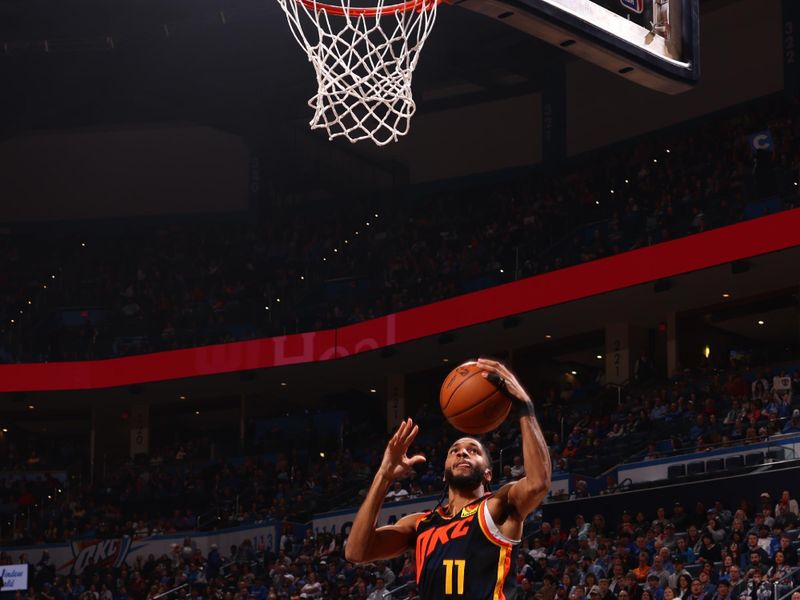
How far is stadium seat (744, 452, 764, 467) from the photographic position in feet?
51.6

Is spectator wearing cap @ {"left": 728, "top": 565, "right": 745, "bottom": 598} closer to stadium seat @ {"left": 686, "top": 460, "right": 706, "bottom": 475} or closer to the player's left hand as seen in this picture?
stadium seat @ {"left": 686, "top": 460, "right": 706, "bottom": 475}

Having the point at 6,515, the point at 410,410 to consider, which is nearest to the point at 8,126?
the point at 6,515

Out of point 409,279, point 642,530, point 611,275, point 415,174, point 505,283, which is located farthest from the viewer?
point 415,174

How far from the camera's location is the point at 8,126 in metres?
27.5

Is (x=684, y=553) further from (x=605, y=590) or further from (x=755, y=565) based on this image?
(x=755, y=565)

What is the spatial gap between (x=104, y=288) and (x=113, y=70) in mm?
5510

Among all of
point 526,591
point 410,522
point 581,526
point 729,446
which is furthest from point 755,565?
point 410,522

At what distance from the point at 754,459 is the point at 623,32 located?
10.2 m

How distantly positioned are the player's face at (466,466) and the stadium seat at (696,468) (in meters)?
12.2

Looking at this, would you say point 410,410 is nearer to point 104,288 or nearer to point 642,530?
point 104,288

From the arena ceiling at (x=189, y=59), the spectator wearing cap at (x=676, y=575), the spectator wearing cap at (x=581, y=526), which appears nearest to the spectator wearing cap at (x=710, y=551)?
the spectator wearing cap at (x=676, y=575)

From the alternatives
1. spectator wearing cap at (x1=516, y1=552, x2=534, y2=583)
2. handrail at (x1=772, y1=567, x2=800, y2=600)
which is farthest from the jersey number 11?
spectator wearing cap at (x1=516, y1=552, x2=534, y2=583)

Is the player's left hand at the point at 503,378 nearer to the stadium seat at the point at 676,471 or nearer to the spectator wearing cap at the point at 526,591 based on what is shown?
the spectator wearing cap at the point at 526,591

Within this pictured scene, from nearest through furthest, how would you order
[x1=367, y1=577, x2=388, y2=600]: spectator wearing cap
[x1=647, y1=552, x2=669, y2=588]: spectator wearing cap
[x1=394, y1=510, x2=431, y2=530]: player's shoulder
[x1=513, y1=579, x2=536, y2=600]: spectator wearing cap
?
1. [x1=394, y1=510, x2=431, y2=530]: player's shoulder
2. [x1=647, y1=552, x2=669, y2=588]: spectator wearing cap
3. [x1=513, y1=579, x2=536, y2=600]: spectator wearing cap
4. [x1=367, y1=577, x2=388, y2=600]: spectator wearing cap
